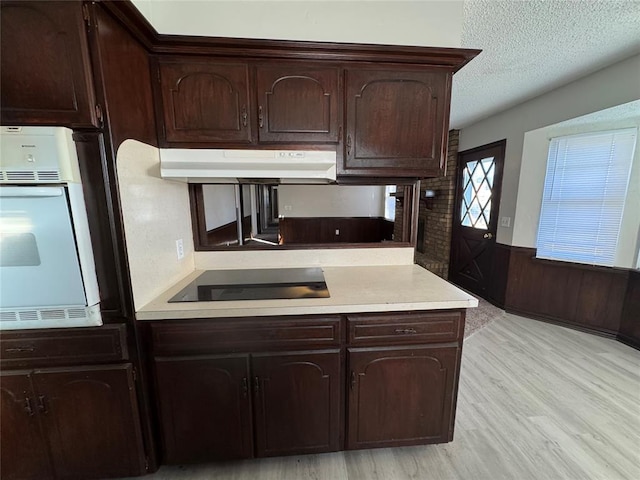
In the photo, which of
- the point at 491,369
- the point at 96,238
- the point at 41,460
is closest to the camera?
the point at 96,238

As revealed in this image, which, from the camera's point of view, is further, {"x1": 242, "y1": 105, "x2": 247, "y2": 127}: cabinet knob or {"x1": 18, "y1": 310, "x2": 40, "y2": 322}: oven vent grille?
{"x1": 242, "y1": 105, "x2": 247, "y2": 127}: cabinet knob

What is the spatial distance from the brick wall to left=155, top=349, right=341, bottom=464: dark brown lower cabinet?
3621 millimetres

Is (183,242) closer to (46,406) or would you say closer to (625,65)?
(46,406)

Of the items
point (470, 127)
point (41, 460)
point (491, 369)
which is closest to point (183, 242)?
point (41, 460)

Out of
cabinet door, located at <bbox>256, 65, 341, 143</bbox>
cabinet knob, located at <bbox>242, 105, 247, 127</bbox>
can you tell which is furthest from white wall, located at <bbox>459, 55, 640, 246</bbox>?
cabinet knob, located at <bbox>242, 105, 247, 127</bbox>

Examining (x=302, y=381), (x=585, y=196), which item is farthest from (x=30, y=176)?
(x=585, y=196)

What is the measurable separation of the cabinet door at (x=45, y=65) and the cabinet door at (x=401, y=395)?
1.63 m

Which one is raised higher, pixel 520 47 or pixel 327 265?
pixel 520 47

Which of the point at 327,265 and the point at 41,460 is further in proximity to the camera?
the point at 327,265

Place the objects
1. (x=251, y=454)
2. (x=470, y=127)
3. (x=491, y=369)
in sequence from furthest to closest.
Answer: (x=470, y=127) → (x=491, y=369) → (x=251, y=454)

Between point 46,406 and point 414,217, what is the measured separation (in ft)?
7.58

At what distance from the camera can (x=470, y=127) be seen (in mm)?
4020

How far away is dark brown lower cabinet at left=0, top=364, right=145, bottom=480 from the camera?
1.18 meters

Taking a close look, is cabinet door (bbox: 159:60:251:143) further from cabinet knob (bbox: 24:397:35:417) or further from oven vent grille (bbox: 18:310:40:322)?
cabinet knob (bbox: 24:397:35:417)
